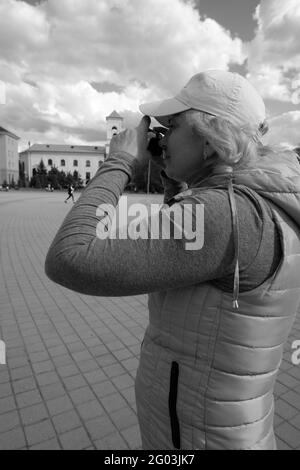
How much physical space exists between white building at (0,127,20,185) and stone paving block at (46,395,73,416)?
78611 mm

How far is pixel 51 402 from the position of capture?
276 centimetres

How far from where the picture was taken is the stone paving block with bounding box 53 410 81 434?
97.0 inches

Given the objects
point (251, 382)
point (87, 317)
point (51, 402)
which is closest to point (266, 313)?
point (251, 382)

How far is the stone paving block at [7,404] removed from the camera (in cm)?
267

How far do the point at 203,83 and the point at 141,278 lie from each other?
600 mm

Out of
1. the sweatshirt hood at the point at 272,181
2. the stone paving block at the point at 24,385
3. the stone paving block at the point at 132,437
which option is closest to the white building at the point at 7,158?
the stone paving block at the point at 24,385

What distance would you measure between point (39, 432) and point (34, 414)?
0.22 meters

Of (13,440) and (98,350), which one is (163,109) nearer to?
(13,440)

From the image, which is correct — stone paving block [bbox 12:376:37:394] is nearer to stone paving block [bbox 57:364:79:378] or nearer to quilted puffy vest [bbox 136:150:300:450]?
stone paving block [bbox 57:364:79:378]

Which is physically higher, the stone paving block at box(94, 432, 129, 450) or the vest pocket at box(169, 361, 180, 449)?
the vest pocket at box(169, 361, 180, 449)

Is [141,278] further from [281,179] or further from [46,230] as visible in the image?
[46,230]

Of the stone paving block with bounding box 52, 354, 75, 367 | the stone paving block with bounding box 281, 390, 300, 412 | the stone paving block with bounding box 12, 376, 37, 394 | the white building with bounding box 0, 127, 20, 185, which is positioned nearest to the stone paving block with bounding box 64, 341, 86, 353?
the stone paving block with bounding box 52, 354, 75, 367

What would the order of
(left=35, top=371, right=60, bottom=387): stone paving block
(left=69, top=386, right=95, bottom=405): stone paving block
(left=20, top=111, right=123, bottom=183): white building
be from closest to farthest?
(left=69, top=386, right=95, bottom=405): stone paving block → (left=35, top=371, right=60, bottom=387): stone paving block → (left=20, top=111, right=123, bottom=183): white building
